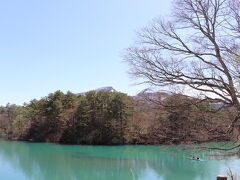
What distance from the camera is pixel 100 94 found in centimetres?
2908

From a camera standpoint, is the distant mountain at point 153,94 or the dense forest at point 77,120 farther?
the dense forest at point 77,120

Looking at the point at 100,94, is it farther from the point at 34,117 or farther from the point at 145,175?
the point at 145,175

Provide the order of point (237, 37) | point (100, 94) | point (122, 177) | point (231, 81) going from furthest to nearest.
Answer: point (100, 94)
point (122, 177)
point (237, 37)
point (231, 81)

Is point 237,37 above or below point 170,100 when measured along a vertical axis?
above

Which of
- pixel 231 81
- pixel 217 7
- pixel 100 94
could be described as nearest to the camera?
pixel 231 81

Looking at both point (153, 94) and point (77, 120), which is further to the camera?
point (77, 120)

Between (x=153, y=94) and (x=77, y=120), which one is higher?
(x=77, y=120)

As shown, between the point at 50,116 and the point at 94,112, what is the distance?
6.47 meters

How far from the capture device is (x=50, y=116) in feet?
105

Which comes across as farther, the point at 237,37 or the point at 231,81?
the point at 237,37

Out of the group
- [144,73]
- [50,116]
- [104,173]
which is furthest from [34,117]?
[144,73]

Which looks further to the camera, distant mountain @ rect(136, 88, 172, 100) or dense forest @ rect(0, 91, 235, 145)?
dense forest @ rect(0, 91, 235, 145)

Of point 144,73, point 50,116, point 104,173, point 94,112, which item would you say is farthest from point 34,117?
point 144,73

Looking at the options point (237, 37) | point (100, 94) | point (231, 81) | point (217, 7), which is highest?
point (100, 94)
